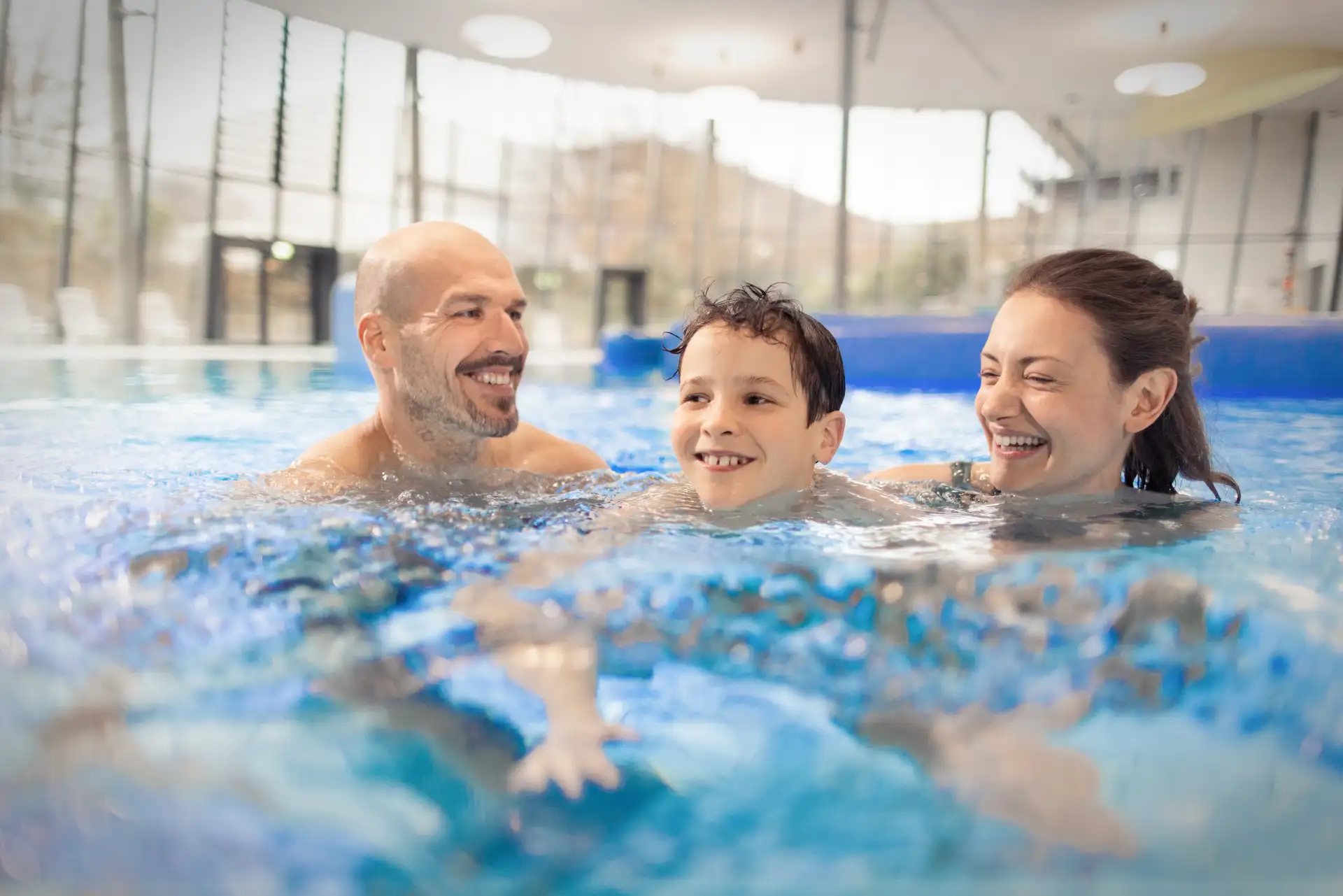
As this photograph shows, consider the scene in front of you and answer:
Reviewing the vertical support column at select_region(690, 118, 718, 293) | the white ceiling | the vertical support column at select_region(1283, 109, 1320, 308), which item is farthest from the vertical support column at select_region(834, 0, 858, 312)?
the vertical support column at select_region(1283, 109, 1320, 308)

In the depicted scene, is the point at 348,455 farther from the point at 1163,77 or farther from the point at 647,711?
the point at 1163,77

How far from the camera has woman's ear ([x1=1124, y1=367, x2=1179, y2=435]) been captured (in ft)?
6.91

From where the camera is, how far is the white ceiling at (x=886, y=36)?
1255cm

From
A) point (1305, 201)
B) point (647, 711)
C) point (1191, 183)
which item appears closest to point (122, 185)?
point (647, 711)

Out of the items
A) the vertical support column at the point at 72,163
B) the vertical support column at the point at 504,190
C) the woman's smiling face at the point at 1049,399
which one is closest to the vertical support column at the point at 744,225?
the vertical support column at the point at 504,190

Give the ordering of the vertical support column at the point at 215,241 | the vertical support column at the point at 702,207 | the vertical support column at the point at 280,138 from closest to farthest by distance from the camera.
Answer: the vertical support column at the point at 215,241 → the vertical support column at the point at 280,138 → the vertical support column at the point at 702,207

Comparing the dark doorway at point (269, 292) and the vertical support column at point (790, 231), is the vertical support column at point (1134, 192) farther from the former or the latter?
the dark doorway at point (269, 292)

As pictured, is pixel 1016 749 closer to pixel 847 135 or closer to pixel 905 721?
pixel 905 721

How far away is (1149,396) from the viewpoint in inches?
83.8

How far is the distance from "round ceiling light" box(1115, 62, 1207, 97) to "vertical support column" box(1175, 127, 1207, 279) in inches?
327

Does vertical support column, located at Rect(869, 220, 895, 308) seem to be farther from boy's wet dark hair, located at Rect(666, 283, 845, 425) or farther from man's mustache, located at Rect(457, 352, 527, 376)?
boy's wet dark hair, located at Rect(666, 283, 845, 425)

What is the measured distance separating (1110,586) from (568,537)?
91 centimetres

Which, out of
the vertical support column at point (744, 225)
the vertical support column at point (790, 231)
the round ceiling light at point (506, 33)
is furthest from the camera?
the vertical support column at point (790, 231)

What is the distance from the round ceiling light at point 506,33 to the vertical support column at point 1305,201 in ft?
44.5
